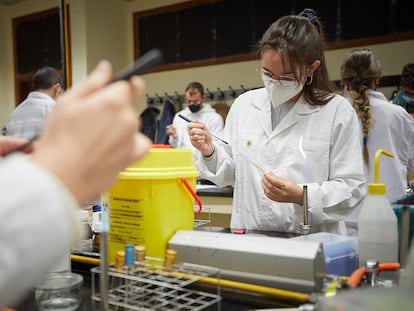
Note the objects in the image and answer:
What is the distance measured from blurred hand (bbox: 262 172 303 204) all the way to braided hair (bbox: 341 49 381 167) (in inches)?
52.0

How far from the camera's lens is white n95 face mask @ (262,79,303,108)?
146 centimetres

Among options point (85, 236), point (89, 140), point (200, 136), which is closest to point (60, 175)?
point (89, 140)

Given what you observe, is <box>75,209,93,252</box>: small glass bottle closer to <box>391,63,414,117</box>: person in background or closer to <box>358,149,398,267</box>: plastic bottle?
<box>358,149,398,267</box>: plastic bottle

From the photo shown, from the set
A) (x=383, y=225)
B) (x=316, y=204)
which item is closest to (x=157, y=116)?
(x=316, y=204)

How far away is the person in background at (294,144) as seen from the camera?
139cm

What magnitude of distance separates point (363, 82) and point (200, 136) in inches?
54.4

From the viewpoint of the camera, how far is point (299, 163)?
58.0 inches

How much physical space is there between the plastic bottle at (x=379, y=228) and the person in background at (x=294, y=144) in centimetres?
34

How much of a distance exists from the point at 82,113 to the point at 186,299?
1.66 ft

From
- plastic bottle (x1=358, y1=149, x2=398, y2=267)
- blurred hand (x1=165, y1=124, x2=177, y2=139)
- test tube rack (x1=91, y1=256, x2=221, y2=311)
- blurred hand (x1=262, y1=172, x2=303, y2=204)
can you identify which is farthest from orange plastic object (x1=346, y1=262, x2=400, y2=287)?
blurred hand (x1=165, y1=124, x2=177, y2=139)

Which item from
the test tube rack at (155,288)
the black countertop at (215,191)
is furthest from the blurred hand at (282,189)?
the black countertop at (215,191)

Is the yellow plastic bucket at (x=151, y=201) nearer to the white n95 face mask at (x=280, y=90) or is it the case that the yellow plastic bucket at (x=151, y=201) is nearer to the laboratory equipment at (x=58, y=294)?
the laboratory equipment at (x=58, y=294)

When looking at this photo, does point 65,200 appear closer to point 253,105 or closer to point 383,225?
point 383,225

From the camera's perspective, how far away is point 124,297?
84cm
